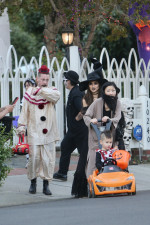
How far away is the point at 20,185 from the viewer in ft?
33.1

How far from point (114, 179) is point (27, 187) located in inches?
75.6

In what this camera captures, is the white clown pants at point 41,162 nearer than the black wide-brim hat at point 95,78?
Yes

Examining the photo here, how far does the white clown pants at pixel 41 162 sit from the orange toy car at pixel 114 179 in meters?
0.82

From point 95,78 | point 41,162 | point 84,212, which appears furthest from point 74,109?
point 84,212

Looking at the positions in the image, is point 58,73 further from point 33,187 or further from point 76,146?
point 33,187

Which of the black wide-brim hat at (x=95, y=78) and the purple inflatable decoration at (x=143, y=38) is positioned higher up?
the purple inflatable decoration at (x=143, y=38)

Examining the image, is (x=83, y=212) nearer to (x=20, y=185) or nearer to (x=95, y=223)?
(x=95, y=223)

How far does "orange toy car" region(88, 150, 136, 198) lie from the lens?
8492 millimetres

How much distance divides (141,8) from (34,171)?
34.0ft

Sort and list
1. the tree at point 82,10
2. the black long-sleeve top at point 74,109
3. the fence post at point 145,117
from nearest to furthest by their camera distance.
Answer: the black long-sleeve top at point 74,109 < the fence post at point 145,117 < the tree at point 82,10

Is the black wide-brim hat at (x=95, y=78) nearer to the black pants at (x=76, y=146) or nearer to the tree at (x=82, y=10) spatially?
the black pants at (x=76, y=146)

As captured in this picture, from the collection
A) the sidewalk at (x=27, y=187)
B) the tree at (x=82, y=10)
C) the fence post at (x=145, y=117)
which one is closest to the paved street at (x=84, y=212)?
the sidewalk at (x=27, y=187)

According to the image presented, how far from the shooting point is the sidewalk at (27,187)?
893 cm

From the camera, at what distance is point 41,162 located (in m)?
9.29
